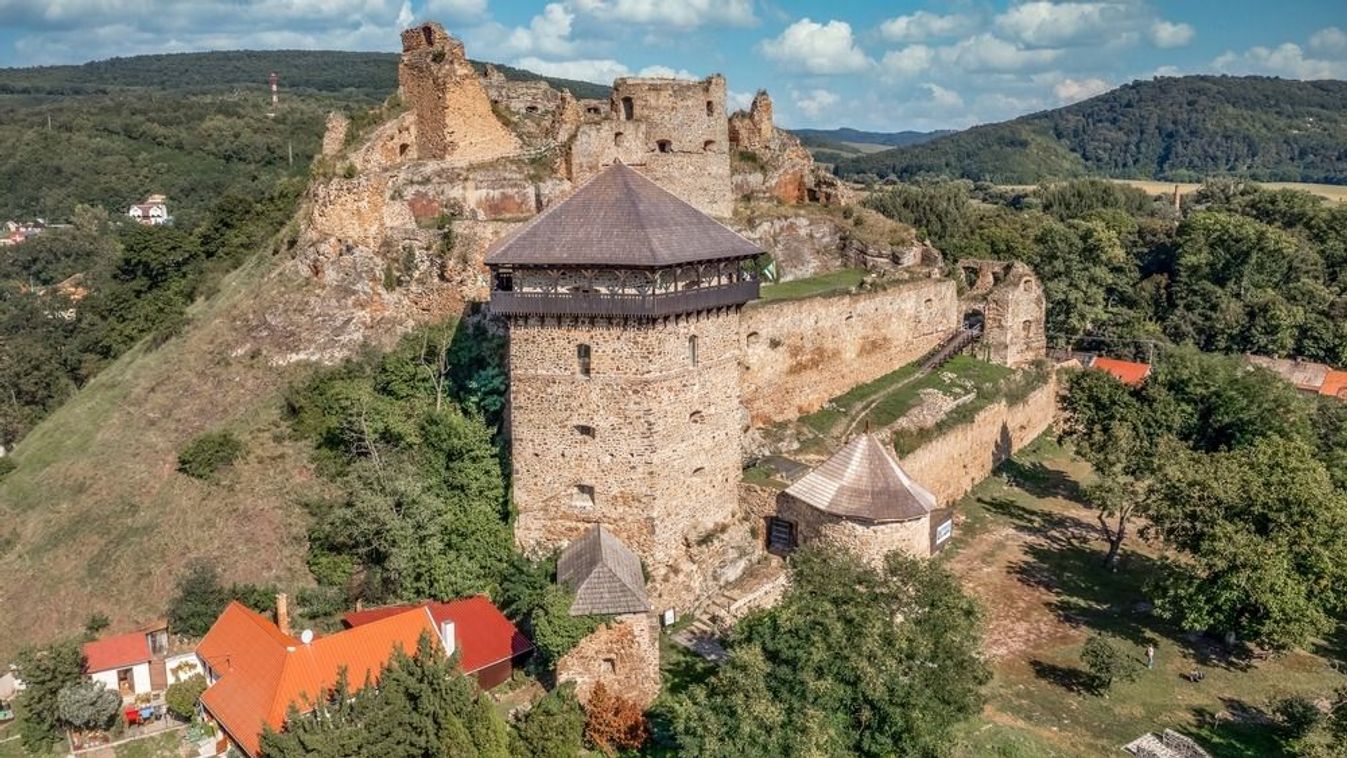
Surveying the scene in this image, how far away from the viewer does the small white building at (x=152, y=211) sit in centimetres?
8900

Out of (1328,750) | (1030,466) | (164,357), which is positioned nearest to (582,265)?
(1328,750)

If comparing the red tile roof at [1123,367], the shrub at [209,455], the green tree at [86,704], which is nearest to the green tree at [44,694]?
the green tree at [86,704]

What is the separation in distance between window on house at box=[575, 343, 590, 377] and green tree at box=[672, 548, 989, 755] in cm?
765

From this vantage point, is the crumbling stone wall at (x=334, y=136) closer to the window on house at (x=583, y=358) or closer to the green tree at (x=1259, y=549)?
the window on house at (x=583, y=358)

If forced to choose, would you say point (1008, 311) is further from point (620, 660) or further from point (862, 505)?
point (620, 660)

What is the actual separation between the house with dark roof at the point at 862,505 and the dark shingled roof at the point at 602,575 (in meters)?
4.61

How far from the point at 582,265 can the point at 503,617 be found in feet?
28.4

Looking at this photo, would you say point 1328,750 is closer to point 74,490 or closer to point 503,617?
point 503,617

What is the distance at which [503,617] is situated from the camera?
23141mm

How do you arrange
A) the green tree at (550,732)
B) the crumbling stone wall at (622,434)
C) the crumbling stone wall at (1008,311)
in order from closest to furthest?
the green tree at (550,732), the crumbling stone wall at (622,434), the crumbling stone wall at (1008,311)

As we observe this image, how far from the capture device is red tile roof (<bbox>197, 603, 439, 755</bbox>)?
19.5 meters

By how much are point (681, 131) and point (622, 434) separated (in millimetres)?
18708

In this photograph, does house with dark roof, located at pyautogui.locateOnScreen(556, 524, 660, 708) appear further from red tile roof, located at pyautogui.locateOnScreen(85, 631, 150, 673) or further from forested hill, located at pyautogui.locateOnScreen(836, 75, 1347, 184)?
forested hill, located at pyautogui.locateOnScreen(836, 75, 1347, 184)

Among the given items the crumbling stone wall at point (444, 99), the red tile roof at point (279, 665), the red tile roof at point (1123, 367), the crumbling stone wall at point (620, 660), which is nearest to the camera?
the red tile roof at point (279, 665)
